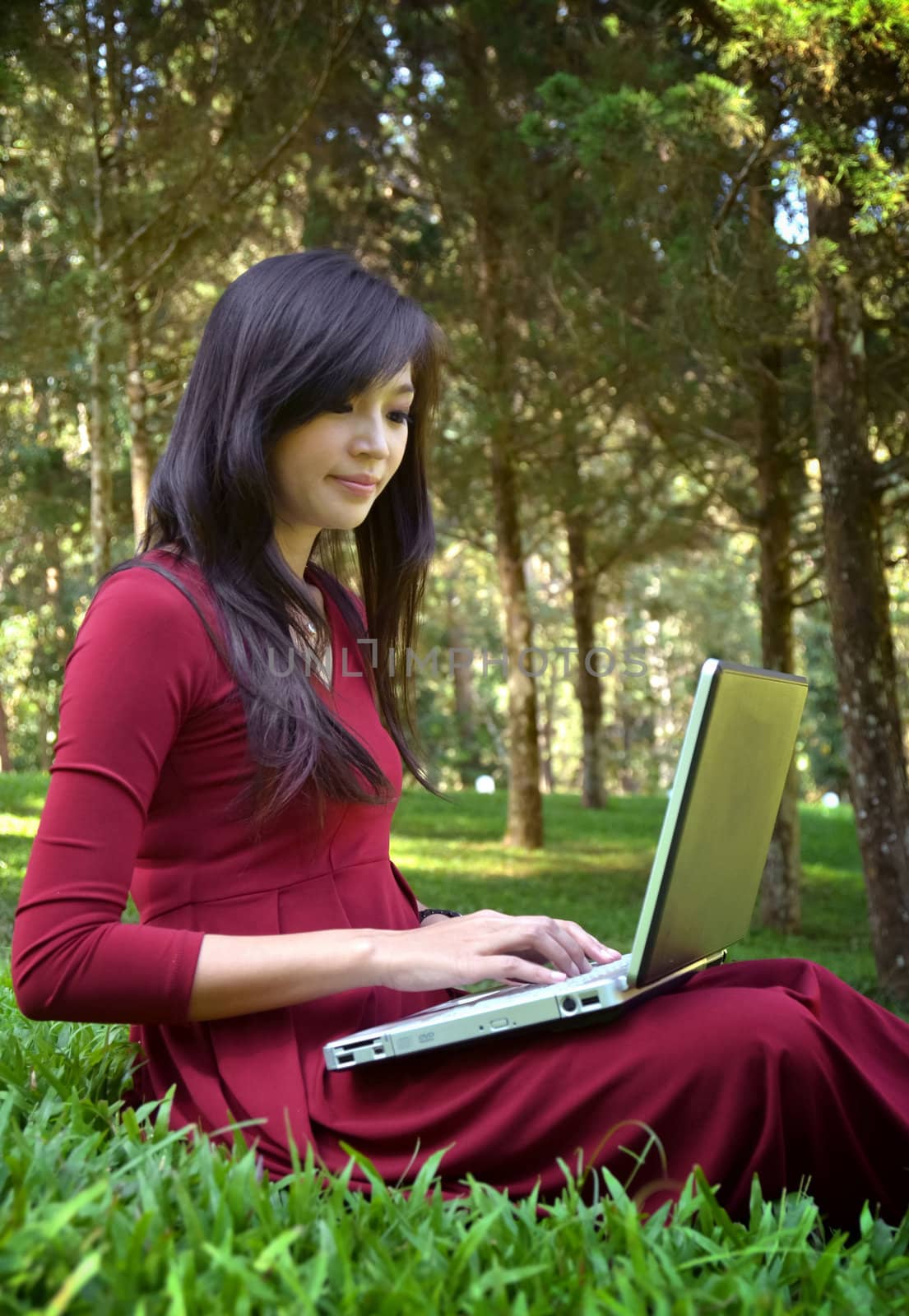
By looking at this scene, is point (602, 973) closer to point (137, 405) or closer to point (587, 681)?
point (137, 405)

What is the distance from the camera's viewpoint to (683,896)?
5.55 ft

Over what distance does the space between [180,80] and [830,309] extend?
5.09 m

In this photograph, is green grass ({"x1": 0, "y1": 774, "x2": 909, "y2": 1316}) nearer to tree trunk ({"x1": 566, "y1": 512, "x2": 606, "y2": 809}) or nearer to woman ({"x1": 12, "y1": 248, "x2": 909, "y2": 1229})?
woman ({"x1": 12, "y1": 248, "x2": 909, "y2": 1229})

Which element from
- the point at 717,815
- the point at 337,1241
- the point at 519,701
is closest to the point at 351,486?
the point at 717,815

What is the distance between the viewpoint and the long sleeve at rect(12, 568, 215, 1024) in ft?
5.41

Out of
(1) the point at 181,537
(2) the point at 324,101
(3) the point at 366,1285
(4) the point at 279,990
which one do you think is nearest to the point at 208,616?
(1) the point at 181,537

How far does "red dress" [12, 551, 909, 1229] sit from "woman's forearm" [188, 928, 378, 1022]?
0.03 metres

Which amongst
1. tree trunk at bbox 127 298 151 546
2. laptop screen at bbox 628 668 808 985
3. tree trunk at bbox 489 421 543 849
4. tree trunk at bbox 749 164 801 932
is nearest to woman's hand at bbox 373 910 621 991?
laptop screen at bbox 628 668 808 985

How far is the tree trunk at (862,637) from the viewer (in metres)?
6.98

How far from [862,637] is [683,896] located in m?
5.63

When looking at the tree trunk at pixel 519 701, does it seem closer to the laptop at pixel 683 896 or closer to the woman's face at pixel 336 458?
the woman's face at pixel 336 458

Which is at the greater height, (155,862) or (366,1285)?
(155,862)

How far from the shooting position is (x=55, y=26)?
345 inches

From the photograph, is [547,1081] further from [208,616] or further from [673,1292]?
[208,616]
